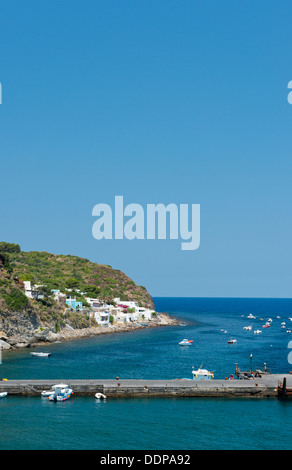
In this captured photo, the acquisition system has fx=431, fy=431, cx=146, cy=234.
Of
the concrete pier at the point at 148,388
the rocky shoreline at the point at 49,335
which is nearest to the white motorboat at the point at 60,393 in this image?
the concrete pier at the point at 148,388

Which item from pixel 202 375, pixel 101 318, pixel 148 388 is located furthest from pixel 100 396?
pixel 101 318

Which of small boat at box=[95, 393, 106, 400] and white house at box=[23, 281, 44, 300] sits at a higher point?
white house at box=[23, 281, 44, 300]

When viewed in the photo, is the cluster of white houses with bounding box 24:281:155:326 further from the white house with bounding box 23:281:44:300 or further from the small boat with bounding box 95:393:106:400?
the small boat with bounding box 95:393:106:400

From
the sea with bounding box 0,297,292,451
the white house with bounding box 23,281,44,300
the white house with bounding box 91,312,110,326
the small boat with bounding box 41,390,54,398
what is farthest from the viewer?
the white house with bounding box 91,312,110,326

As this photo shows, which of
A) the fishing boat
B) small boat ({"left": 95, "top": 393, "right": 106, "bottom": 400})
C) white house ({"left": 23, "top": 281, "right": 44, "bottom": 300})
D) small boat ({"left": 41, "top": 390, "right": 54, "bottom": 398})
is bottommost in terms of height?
the fishing boat

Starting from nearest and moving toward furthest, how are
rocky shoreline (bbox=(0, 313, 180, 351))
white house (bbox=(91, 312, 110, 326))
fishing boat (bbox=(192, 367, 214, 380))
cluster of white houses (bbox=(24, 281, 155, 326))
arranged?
1. fishing boat (bbox=(192, 367, 214, 380))
2. rocky shoreline (bbox=(0, 313, 180, 351))
3. cluster of white houses (bbox=(24, 281, 155, 326))
4. white house (bbox=(91, 312, 110, 326))

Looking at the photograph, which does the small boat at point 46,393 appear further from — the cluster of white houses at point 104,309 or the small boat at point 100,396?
the cluster of white houses at point 104,309

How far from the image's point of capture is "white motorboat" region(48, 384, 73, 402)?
54.5 meters

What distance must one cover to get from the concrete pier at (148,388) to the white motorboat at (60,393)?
1864 mm

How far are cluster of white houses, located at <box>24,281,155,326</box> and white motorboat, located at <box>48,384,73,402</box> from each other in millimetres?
68664

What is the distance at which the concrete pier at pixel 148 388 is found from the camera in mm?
57719

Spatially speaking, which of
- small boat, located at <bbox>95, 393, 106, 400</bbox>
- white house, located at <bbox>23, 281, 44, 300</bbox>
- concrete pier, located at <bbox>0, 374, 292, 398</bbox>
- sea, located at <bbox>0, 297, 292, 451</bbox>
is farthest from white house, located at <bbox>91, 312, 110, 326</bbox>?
small boat, located at <bbox>95, 393, 106, 400</bbox>

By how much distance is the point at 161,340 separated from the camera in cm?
12150
